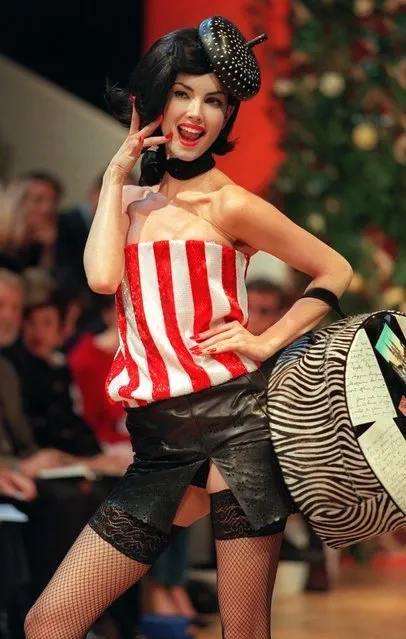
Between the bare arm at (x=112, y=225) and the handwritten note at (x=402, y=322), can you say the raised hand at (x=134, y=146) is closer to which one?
the bare arm at (x=112, y=225)

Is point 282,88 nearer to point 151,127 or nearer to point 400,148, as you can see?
point 400,148

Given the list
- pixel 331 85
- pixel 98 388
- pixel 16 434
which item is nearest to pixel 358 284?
pixel 331 85

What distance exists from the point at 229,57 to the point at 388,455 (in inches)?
35.9

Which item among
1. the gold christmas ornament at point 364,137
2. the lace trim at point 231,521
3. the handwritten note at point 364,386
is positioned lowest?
the lace trim at point 231,521

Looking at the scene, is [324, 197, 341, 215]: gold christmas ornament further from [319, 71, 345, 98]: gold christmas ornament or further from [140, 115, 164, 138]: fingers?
[140, 115, 164, 138]: fingers

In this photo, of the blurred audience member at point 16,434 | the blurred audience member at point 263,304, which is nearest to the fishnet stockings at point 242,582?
the blurred audience member at point 16,434

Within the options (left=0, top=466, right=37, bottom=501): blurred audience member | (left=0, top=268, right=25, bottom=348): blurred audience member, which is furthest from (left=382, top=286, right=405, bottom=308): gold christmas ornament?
(left=0, top=466, right=37, bottom=501): blurred audience member

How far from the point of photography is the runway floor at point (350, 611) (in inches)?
205

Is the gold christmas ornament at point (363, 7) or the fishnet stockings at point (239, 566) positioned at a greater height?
the gold christmas ornament at point (363, 7)

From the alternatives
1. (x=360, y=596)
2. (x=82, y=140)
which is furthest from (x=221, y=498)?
(x=82, y=140)

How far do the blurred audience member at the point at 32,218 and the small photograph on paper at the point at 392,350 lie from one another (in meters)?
3.38

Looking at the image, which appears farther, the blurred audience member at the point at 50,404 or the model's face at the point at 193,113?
the blurred audience member at the point at 50,404

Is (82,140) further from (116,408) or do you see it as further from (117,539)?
(117,539)

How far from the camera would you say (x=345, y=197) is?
22.8ft
